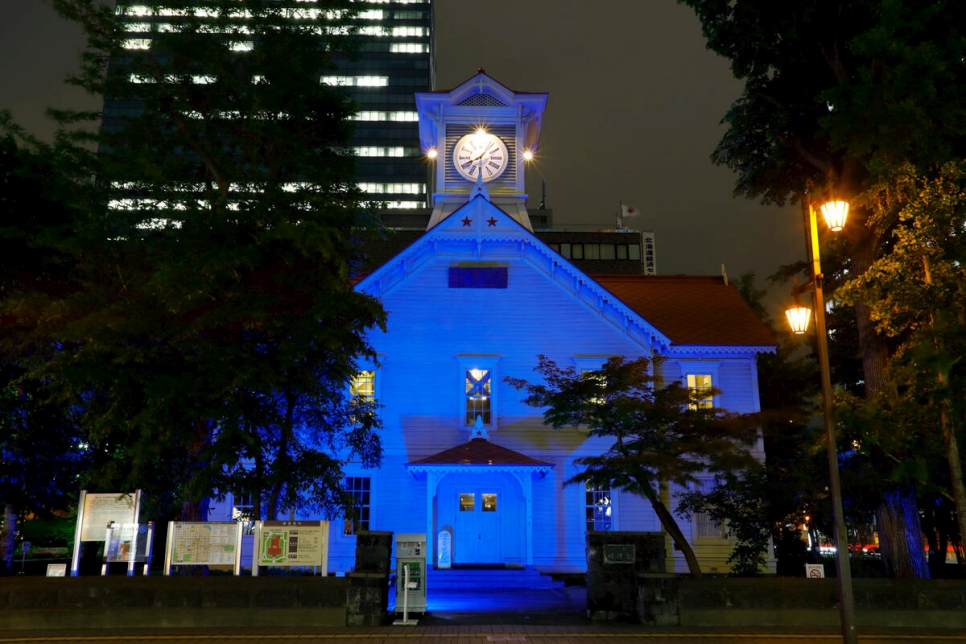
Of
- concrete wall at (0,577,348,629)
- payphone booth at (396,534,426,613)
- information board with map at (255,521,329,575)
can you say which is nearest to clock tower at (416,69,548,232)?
payphone booth at (396,534,426,613)

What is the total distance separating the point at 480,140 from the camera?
99.8 ft

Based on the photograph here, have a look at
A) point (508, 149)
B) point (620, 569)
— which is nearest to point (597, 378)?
point (620, 569)

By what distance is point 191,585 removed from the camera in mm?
13562

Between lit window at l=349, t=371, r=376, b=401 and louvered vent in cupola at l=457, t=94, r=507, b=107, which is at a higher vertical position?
louvered vent in cupola at l=457, t=94, r=507, b=107

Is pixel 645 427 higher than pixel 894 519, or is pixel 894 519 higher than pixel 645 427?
pixel 645 427

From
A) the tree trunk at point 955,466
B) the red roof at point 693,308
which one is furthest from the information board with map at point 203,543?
the red roof at point 693,308

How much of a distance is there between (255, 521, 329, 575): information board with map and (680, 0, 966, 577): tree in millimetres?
11762

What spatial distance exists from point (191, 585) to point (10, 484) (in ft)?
36.8

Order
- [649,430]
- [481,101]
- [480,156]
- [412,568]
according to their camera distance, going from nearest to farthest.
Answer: [412,568]
[649,430]
[480,156]
[481,101]

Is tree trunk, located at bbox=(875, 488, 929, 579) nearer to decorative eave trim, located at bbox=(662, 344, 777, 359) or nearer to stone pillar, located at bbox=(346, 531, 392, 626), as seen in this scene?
decorative eave trim, located at bbox=(662, 344, 777, 359)

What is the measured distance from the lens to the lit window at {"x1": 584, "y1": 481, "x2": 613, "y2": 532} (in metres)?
24.6

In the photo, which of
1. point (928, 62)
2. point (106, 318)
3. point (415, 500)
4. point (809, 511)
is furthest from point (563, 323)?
point (106, 318)

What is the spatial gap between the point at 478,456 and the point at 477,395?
9.03ft

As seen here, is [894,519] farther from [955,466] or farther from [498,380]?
[498,380]
